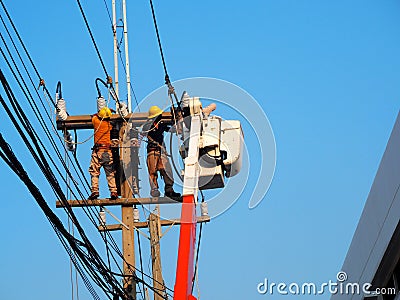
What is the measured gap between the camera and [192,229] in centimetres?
1065

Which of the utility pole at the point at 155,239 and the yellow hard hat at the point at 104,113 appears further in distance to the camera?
the utility pole at the point at 155,239

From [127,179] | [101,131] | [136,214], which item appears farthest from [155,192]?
[101,131]

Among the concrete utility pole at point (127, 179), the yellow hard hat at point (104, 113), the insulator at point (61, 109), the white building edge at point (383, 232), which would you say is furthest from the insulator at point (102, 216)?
the white building edge at point (383, 232)

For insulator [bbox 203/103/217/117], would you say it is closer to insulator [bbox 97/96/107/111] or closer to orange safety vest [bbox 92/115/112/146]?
orange safety vest [bbox 92/115/112/146]

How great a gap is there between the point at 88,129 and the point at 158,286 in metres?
3.87

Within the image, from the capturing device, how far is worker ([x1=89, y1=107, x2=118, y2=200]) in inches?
593

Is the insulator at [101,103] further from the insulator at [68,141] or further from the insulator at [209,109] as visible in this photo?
the insulator at [209,109]

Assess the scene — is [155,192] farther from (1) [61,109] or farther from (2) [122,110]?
(1) [61,109]

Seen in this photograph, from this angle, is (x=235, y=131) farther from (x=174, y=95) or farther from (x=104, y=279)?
(x=104, y=279)

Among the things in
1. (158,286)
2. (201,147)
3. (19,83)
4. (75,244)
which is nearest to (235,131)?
(201,147)

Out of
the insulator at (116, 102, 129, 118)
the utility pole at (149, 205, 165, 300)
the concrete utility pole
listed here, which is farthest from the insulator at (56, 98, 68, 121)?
the utility pole at (149, 205, 165, 300)

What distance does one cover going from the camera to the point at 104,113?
49.6 feet

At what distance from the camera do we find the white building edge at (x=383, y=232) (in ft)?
→ 38.0

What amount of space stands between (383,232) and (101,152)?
5.49m
